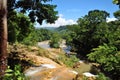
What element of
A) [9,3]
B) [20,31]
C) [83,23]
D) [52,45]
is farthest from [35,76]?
[52,45]

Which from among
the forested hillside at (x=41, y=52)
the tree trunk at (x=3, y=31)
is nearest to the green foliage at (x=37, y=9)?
the forested hillside at (x=41, y=52)

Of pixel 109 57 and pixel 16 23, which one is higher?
pixel 16 23

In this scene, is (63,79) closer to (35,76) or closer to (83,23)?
(35,76)

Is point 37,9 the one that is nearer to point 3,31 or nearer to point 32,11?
point 32,11

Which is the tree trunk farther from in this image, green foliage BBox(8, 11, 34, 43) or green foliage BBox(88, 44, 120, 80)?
green foliage BBox(8, 11, 34, 43)

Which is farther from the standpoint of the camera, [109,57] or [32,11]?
[32,11]

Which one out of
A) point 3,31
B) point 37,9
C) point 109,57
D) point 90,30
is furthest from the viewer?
point 90,30

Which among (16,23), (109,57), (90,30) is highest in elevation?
(90,30)

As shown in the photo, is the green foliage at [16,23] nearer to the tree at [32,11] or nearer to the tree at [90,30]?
the tree at [32,11]

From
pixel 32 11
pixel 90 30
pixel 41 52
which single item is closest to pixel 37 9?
pixel 32 11

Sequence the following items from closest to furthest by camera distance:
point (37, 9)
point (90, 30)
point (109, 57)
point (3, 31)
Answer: point (109, 57)
point (3, 31)
point (37, 9)
point (90, 30)

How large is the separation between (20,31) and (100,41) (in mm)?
31588

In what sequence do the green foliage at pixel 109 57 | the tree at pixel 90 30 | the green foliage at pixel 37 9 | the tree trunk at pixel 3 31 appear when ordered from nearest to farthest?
the green foliage at pixel 109 57 → the tree trunk at pixel 3 31 → the green foliage at pixel 37 9 → the tree at pixel 90 30

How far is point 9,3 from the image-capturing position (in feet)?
75.4
